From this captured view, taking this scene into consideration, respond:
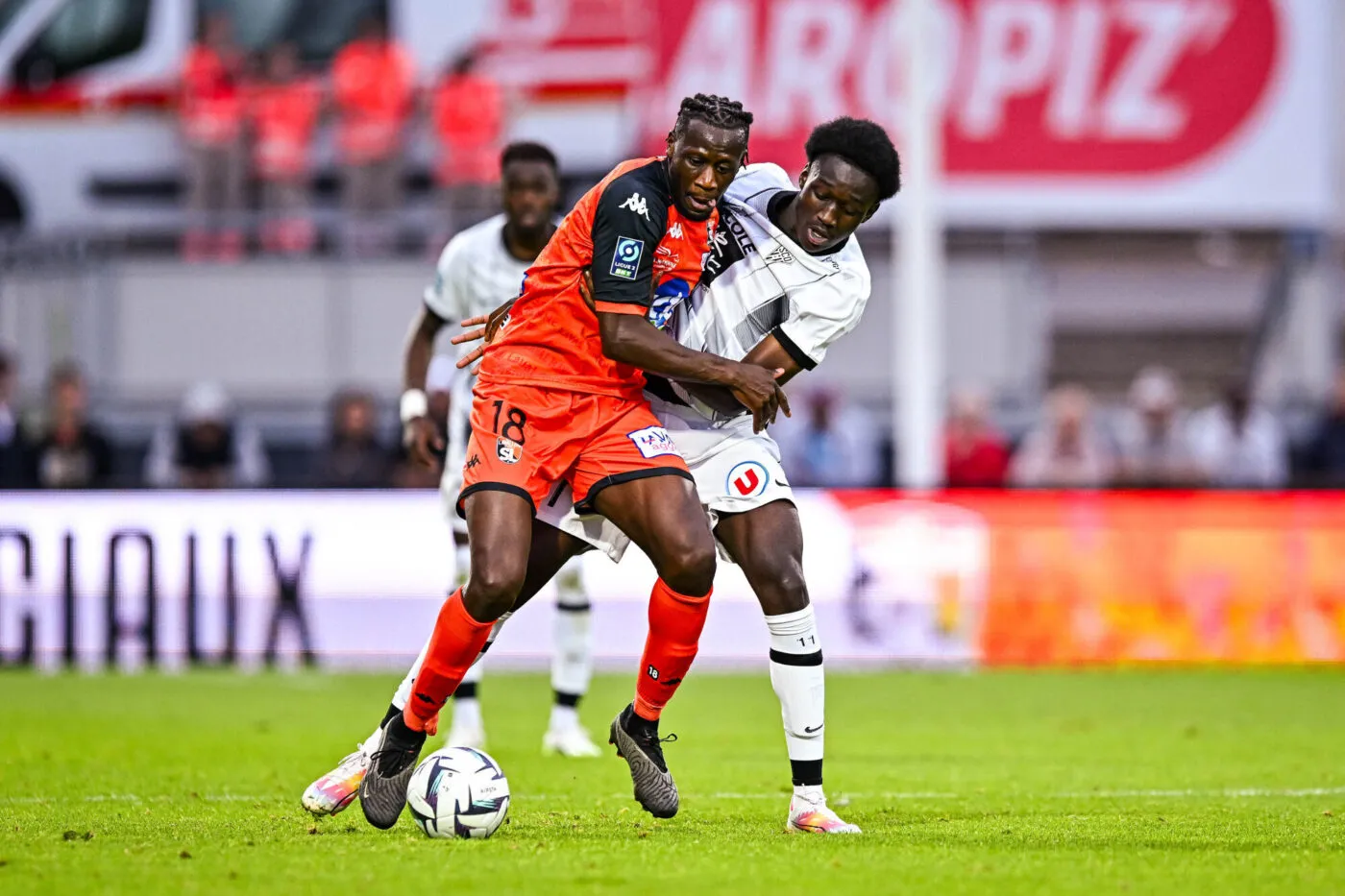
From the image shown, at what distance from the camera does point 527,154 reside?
9484mm

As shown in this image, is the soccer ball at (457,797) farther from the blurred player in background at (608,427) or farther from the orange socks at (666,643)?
the orange socks at (666,643)

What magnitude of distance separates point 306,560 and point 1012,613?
4.98 metres

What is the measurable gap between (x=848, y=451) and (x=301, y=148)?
282 inches

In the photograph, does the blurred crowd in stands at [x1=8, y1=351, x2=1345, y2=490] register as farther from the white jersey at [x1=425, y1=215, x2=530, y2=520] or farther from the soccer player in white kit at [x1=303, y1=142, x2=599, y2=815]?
the white jersey at [x1=425, y1=215, x2=530, y2=520]

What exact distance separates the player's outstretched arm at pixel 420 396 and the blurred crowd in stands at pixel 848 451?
508 centimetres

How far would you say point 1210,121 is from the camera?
71.8ft

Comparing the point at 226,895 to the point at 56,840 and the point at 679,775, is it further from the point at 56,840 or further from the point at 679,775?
the point at 679,775

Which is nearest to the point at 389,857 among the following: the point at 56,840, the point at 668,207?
the point at 56,840

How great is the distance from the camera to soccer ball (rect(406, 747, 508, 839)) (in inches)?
267

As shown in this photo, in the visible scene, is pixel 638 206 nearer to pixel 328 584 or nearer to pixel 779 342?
pixel 779 342

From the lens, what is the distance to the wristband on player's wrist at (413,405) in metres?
9.33

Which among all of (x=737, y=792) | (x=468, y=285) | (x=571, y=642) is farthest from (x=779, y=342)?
(x=571, y=642)

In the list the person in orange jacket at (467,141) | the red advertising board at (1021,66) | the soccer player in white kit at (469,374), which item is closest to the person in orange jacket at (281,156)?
the person in orange jacket at (467,141)

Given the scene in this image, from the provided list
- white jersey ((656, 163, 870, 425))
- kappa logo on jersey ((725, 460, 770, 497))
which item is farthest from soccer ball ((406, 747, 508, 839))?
white jersey ((656, 163, 870, 425))
